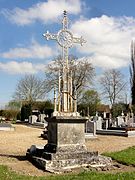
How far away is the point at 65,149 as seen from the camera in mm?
11102

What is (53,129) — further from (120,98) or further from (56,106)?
(120,98)

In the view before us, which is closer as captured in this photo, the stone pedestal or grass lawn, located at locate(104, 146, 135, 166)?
the stone pedestal

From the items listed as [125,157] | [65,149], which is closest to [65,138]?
[65,149]

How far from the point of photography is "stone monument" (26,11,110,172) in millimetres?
10535

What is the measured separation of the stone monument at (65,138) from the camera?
10.5 metres

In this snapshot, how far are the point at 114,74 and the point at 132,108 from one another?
15.7 m

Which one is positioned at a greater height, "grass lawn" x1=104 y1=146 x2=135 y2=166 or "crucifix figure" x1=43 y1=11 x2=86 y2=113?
"crucifix figure" x1=43 y1=11 x2=86 y2=113

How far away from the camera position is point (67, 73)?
12.1 metres

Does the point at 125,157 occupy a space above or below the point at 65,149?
below

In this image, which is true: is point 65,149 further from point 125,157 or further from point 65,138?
point 125,157

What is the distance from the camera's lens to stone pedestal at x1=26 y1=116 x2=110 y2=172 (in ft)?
34.4

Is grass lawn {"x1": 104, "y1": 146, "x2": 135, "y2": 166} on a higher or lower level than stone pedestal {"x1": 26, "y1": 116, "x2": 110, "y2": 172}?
lower

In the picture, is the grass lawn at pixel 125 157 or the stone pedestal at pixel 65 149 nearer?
the stone pedestal at pixel 65 149

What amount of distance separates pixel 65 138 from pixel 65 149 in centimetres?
39
